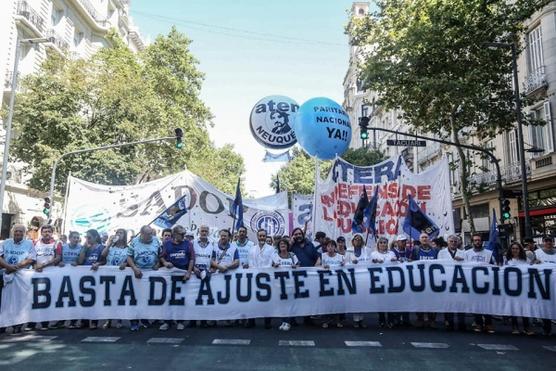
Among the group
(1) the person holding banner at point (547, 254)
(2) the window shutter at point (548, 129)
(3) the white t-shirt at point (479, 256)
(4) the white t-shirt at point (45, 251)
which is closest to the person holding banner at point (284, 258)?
(3) the white t-shirt at point (479, 256)

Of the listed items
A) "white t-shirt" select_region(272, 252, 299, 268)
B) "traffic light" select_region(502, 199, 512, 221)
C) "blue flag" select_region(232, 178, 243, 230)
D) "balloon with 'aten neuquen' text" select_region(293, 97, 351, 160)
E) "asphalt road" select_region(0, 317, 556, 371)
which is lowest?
"asphalt road" select_region(0, 317, 556, 371)

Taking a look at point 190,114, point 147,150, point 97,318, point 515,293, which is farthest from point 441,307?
point 190,114

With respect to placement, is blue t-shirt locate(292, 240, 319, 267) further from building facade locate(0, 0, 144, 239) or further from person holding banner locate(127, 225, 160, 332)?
building facade locate(0, 0, 144, 239)

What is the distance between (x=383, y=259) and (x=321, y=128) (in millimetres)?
3689

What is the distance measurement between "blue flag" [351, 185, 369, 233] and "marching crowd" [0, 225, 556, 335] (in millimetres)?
1303

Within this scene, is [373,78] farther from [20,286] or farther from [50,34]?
[50,34]

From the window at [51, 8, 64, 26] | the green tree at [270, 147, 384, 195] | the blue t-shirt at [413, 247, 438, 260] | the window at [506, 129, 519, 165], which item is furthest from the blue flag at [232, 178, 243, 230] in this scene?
the green tree at [270, 147, 384, 195]

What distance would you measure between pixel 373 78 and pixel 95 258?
51.4ft

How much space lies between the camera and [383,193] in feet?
36.6

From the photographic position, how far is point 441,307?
27.9 feet

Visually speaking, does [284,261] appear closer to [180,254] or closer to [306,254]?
[306,254]

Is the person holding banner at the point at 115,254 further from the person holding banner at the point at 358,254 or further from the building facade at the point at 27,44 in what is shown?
the building facade at the point at 27,44

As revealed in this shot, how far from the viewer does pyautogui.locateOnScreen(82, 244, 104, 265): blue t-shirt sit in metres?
8.95

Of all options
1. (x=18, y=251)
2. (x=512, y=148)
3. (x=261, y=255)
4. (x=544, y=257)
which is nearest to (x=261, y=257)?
(x=261, y=255)
